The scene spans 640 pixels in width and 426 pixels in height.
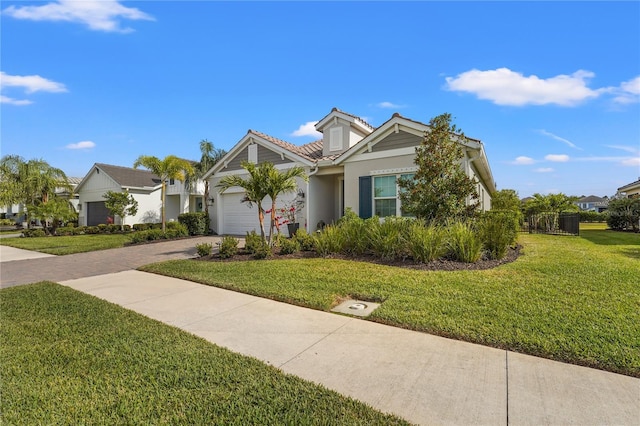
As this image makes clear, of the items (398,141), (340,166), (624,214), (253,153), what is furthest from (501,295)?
(624,214)

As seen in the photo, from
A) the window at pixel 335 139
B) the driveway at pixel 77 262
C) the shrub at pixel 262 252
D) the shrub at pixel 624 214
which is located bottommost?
the driveway at pixel 77 262

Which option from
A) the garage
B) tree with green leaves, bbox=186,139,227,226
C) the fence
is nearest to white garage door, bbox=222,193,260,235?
tree with green leaves, bbox=186,139,227,226

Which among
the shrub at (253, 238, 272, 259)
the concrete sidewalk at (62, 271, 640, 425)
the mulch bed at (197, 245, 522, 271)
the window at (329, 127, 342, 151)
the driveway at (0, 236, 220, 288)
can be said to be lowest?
the concrete sidewalk at (62, 271, 640, 425)

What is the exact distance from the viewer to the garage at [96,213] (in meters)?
23.4

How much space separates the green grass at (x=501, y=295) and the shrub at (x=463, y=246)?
0.63m

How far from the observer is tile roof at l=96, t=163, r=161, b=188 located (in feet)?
73.7

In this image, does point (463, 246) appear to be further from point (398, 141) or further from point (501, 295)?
point (398, 141)

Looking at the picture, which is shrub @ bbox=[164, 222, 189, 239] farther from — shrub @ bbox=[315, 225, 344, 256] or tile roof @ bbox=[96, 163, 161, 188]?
shrub @ bbox=[315, 225, 344, 256]

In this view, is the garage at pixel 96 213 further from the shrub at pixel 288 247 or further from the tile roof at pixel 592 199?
the tile roof at pixel 592 199

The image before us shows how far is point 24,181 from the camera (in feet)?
69.1

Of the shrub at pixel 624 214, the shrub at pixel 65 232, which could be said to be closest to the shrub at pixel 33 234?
the shrub at pixel 65 232

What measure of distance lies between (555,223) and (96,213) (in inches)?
1218

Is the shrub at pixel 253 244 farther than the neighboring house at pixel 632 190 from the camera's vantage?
No

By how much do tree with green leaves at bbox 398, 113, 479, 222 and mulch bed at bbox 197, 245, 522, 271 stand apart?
194cm
